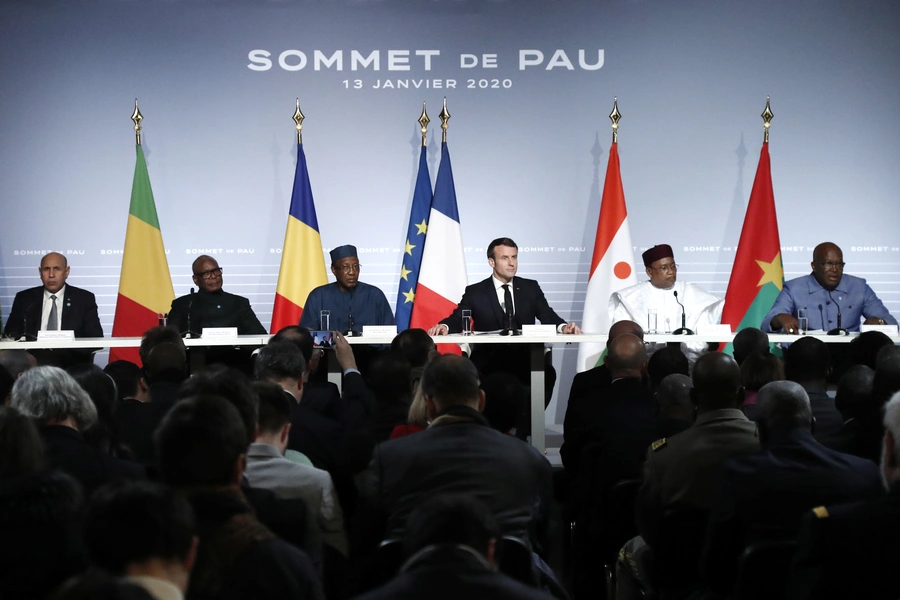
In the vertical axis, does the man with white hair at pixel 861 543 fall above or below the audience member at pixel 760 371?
below

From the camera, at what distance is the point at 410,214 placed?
24.7 ft

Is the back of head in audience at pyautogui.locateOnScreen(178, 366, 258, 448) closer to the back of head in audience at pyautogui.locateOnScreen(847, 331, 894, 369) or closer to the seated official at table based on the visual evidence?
the back of head in audience at pyautogui.locateOnScreen(847, 331, 894, 369)

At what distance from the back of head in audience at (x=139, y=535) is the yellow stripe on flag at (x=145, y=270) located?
20.0 feet

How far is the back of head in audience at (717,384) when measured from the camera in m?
2.98

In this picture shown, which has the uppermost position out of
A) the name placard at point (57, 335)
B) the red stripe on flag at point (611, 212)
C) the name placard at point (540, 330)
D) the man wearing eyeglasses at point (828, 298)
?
the red stripe on flag at point (611, 212)

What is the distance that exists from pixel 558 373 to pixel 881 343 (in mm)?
3420

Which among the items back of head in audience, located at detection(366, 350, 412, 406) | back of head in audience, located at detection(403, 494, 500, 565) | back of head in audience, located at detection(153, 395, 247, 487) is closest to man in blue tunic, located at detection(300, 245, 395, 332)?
back of head in audience, located at detection(366, 350, 412, 406)

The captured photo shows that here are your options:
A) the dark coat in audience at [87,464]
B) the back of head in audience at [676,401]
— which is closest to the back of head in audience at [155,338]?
the dark coat in audience at [87,464]

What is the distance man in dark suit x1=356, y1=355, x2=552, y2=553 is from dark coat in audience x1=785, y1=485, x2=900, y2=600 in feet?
2.50

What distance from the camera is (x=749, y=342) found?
4.86 m

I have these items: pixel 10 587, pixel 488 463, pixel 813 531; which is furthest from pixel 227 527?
pixel 813 531

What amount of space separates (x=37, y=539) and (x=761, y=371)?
2.76 meters

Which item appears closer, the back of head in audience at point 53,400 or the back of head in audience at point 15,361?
the back of head in audience at point 53,400

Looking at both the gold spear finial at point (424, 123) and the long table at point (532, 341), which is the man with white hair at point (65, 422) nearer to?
the long table at point (532, 341)
